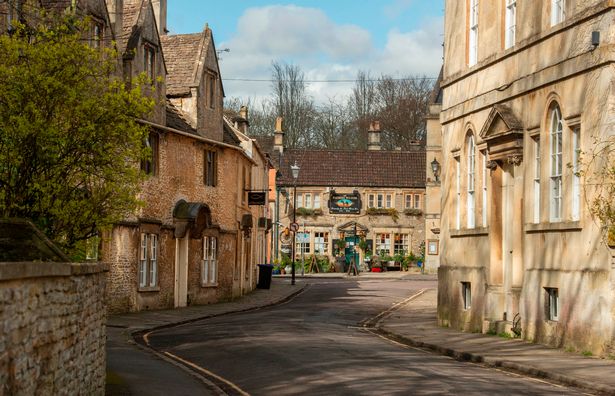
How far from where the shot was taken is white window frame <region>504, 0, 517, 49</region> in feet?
81.8

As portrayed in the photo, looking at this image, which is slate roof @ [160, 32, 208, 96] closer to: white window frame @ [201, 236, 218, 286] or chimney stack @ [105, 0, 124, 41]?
white window frame @ [201, 236, 218, 286]

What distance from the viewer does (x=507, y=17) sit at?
82.9 feet

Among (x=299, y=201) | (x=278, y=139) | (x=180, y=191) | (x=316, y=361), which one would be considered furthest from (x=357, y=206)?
(x=316, y=361)

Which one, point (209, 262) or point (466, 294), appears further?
point (209, 262)

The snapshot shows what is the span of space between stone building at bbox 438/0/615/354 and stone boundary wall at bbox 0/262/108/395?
9944 millimetres

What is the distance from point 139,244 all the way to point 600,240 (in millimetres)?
17695

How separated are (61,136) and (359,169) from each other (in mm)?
67082

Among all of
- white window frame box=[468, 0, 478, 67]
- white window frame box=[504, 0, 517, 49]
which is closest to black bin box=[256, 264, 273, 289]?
white window frame box=[468, 0, 478, 67]

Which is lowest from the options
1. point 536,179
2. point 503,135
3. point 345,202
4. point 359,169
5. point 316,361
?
point 316,361

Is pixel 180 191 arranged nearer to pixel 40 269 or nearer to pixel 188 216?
pixel 188 216

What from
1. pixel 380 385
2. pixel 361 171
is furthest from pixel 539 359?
pixel 361 171

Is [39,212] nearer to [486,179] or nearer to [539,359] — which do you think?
[539,359]

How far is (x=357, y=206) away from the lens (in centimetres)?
8394

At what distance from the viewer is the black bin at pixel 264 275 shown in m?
51.5
